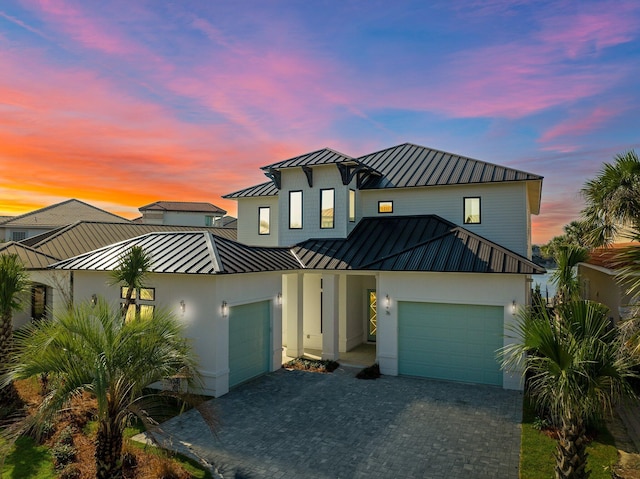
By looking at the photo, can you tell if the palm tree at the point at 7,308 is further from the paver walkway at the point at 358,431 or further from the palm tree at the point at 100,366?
the palm tree at the point at 100,366

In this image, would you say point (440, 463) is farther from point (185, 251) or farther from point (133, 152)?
point (133, 152)

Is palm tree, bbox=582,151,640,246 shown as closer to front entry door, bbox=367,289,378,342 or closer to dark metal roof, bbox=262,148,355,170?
dark metal roof, bbox=262,148,355,170

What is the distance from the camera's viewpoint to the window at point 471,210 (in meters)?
18.5

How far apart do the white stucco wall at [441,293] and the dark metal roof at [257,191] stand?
32.8 feet

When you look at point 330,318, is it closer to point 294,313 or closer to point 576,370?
point 294,313

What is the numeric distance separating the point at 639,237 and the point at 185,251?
41.3 ft

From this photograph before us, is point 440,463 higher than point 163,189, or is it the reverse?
point 163,189

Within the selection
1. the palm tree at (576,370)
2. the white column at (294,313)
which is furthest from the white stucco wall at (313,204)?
the palm tree at (576,370)

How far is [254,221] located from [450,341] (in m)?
13.4

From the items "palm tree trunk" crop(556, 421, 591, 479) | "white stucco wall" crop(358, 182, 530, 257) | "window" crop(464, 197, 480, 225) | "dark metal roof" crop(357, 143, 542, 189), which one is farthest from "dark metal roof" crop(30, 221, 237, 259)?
Result: "palm tree trunk" crop(556, 421, 591, 479)

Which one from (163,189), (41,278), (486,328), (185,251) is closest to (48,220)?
(163,189)

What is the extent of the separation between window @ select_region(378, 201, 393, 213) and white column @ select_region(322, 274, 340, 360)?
5134 millimetres

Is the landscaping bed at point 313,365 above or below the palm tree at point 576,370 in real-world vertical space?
below

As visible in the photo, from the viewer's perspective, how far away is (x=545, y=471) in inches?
321
